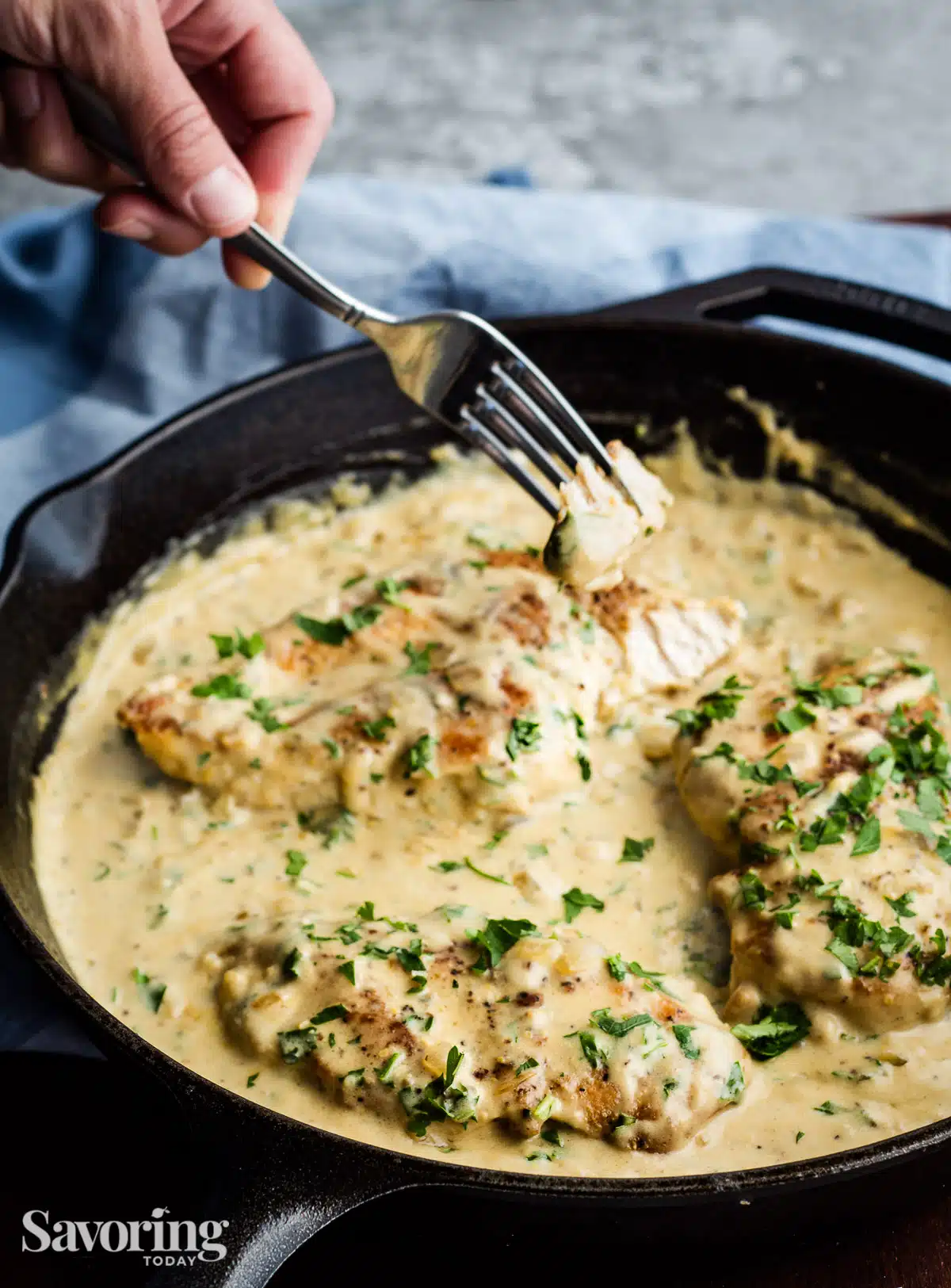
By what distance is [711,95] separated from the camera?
265 inches

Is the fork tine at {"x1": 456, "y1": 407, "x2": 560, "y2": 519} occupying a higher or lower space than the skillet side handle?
higher

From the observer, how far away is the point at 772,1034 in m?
2.33

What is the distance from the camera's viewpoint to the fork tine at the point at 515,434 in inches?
115

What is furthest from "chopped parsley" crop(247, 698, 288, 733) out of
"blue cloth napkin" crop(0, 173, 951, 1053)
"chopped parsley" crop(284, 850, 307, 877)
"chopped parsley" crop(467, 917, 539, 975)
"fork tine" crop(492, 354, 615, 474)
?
"blue cloth napkin" crop(0, 173, 951, 1053)

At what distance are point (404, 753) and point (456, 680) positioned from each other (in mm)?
195

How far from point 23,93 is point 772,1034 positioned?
8.11ft

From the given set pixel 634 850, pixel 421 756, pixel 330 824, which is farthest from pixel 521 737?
pixel 330 824

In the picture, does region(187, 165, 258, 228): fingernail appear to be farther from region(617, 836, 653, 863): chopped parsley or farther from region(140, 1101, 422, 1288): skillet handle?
region(140, 1101, 422, 1288): skillet handle

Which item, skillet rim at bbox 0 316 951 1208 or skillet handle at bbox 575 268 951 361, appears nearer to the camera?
skillet rim at bbox 0 316 951 1208

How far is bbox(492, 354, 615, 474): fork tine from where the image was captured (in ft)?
9.36

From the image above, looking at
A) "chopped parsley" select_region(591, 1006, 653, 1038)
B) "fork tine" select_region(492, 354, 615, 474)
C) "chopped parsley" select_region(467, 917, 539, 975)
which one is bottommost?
"chopped parsley" select_region(467, 917, 539, 975)

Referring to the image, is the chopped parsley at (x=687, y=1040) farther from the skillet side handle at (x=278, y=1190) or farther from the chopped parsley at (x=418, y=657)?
the chopped parsley at (x=418, y=657)

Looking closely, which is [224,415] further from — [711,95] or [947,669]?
[711,95]

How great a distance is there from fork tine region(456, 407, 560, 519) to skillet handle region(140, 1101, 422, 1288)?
1.52 m
